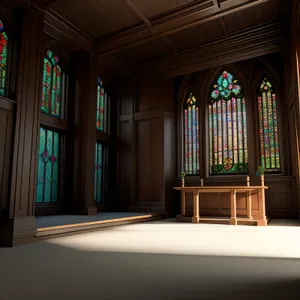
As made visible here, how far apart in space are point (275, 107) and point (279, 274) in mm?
6207

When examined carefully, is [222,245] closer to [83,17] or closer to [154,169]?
[154,169]

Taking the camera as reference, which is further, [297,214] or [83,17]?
[297,214]

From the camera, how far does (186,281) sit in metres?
2.02

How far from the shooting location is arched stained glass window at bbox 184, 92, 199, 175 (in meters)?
8.41

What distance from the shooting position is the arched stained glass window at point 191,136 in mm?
8414

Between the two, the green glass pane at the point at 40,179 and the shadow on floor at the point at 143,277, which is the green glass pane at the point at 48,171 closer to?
the green glass pane at the point at 40,179

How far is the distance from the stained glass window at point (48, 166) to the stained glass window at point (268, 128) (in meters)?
4.99

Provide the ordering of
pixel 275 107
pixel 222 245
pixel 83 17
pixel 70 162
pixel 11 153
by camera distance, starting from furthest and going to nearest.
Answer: pixel 275 107 < pixel 70 162 < pixel 83 17 < pixel 11 153 < pixel 222 245

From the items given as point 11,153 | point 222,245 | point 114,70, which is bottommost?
point 222,245

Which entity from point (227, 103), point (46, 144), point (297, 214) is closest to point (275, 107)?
point (227, 103)

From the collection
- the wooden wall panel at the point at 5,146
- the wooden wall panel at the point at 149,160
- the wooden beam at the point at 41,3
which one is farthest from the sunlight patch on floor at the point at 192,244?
the wooden beam at the point at 41,3

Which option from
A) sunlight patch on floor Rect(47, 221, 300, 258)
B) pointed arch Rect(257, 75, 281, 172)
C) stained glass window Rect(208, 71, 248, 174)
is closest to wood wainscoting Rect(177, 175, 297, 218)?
pointed arch Rect(257, 75, 281, 172)

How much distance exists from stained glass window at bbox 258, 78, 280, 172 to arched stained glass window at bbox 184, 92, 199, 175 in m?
1.70

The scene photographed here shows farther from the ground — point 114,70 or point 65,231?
point 114,70
